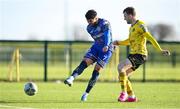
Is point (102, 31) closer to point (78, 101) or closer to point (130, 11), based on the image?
point (130, 11)

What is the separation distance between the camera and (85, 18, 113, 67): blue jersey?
1590 cm

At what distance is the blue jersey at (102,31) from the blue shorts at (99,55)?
0.67 feet

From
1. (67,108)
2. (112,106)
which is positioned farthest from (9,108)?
(112,106)

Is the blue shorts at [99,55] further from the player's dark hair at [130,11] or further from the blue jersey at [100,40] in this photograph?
the player's dark hair at [130,11]

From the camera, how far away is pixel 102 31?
1594 cm

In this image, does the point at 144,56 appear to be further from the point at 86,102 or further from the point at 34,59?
the point at 34,59

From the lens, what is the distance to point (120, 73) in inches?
620

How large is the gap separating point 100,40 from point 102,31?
0.73ft

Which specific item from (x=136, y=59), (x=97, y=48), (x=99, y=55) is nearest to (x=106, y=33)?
(x=97, y=48)

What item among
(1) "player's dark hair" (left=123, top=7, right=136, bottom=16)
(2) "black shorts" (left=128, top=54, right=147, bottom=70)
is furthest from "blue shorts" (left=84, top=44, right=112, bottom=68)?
(1) "player's dark hair" (left=123, top=7, right=136, bottom=16)

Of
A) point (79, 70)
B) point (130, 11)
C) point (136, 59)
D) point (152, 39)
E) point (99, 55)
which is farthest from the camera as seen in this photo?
point (99, 55)

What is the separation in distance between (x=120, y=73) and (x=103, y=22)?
4.16ft

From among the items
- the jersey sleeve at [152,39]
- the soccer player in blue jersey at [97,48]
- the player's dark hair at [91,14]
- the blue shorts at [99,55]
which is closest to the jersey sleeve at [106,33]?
the soccer player in blue jersey at [97,48]

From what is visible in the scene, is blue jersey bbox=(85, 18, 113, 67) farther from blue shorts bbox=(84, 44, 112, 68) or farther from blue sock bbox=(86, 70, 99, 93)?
blue sock bbox=(86, 70, 99, 93)
